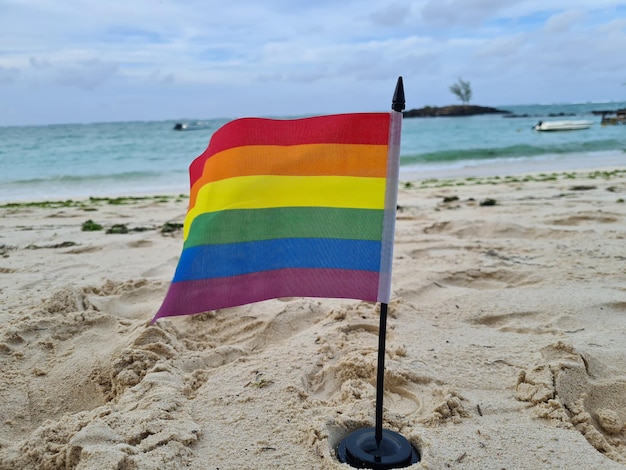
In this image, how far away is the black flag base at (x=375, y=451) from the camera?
2035 mm

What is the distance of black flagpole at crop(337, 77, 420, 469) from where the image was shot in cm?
204

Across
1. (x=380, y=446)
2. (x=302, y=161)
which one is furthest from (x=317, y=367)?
(x=302, y=161)

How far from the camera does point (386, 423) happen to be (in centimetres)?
235

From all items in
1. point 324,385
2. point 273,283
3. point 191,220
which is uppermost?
point 191,220

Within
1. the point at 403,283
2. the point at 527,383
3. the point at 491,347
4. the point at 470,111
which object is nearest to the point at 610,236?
the point at 403,283

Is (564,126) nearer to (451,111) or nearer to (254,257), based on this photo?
(254,257)

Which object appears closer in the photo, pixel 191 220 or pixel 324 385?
pixel 191 220

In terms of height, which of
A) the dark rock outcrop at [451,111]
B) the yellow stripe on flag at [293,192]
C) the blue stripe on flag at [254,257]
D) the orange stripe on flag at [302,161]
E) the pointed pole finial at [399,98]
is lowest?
the blue stripe on flag at [254,257]

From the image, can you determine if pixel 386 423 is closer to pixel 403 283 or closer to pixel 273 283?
pixel 273 283

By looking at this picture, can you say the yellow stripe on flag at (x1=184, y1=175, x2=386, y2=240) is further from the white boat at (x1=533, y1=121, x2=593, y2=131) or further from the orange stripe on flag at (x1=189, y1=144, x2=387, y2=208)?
the white boat at (x1=533, y1=121, x2=593, y2=131)

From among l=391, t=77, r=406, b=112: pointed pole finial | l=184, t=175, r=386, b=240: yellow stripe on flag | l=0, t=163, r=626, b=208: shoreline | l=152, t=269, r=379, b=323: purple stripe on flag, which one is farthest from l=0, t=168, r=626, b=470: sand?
l=0, t=163, r=626, b=208: shoreline

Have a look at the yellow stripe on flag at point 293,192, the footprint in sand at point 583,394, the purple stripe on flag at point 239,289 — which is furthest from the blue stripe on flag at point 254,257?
the footprint in sand at point 583,394

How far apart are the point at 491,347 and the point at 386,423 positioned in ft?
3.45

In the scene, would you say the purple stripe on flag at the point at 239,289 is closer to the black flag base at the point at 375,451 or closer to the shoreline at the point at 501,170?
the black flag base at the point at 375,451
